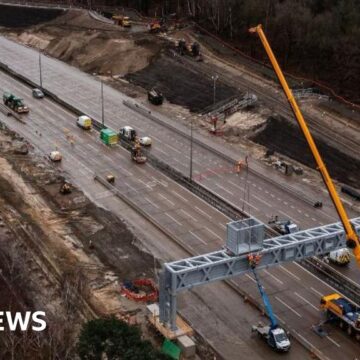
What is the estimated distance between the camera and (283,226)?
71750 mm

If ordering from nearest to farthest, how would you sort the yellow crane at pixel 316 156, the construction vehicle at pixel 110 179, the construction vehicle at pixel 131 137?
the yellow crane at pixel 316 156 < the construction vehicle at pixel 110 179 < the construction vehicle at pixel 131 137

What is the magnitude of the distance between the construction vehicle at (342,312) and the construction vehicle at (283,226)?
47.2ft

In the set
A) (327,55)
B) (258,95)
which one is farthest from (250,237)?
(327,55)

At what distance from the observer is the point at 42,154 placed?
95500 mm

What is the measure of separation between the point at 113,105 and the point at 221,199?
45.8 m

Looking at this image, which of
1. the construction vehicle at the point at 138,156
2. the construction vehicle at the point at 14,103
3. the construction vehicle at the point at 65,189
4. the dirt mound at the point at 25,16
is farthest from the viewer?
the dirt mound at the point at 25,16

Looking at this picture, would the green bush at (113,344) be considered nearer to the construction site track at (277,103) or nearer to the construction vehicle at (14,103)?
Result: the construction site track at (277,103)

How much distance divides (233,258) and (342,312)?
1054cm

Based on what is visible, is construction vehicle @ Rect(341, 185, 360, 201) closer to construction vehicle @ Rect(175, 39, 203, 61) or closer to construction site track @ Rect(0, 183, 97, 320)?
construction site track @ Rect(0, 183, 97, 320)

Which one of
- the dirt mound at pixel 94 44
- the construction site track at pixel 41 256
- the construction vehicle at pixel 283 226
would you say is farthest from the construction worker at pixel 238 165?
the dirt mound at pixel 94 44

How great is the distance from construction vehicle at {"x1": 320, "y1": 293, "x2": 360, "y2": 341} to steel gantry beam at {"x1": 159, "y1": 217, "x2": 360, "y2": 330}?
4.24 m

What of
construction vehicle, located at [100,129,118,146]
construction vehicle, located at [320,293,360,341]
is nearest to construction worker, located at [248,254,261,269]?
construction vehicle, located at [320,293,360,341]

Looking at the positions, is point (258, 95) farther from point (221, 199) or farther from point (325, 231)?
point (325, 231)

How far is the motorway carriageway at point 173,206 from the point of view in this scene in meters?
56.8
